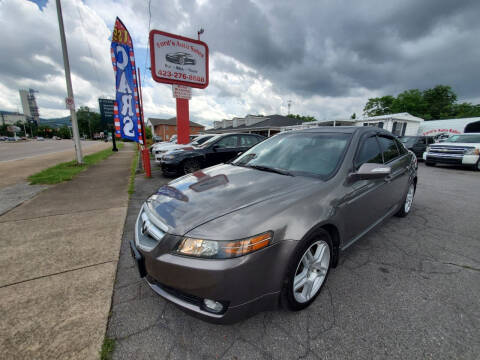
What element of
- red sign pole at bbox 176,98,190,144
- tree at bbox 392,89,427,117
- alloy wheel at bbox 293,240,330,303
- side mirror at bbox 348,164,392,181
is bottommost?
alloy wheel at bbox 293,240,330,303

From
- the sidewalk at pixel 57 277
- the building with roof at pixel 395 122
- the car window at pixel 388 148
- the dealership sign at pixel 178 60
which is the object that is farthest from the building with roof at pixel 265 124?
the sidewalk at pixel 57 277

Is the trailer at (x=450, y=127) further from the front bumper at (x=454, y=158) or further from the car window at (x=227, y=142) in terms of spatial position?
the car window at (x=227, y=142)

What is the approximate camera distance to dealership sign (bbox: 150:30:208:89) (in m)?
8.50

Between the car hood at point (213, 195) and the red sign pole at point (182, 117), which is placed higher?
the red sign pole at point (182, 117)

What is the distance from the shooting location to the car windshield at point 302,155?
2.15 m

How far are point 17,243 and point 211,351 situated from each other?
3032 millimetres

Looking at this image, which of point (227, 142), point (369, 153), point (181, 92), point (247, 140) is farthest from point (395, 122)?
point (369, 153)

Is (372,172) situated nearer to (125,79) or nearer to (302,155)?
(302,155)

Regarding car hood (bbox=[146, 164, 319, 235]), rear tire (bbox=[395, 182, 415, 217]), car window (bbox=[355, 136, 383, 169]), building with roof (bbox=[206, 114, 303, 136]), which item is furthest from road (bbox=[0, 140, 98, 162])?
building with roof (bbox=[206, 114, 303, 136])

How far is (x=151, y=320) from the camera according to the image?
5.36 ft

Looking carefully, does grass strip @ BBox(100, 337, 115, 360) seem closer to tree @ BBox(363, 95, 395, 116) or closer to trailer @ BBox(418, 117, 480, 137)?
trailer @ BBox(418, 117, 480, 137)

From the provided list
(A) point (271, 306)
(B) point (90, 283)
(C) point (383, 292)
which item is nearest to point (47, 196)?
(B) point (90, 283)

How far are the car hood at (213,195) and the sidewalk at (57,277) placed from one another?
0.97 m

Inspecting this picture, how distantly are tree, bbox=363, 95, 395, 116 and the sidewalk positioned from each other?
5427 cm
